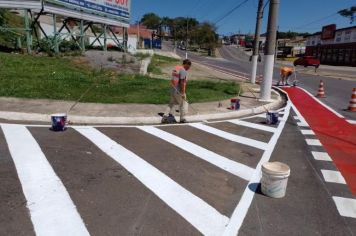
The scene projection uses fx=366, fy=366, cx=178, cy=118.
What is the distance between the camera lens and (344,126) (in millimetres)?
11023

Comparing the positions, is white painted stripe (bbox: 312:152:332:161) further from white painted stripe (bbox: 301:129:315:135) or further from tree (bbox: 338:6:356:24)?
tree (bbox: 338:6:356:24)

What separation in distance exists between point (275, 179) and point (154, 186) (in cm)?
178

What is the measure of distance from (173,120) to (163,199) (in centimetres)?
531

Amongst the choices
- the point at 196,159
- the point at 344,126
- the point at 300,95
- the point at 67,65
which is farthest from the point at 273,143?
the point at 67,65

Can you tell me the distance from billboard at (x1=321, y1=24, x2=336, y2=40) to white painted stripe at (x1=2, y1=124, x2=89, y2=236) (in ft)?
245

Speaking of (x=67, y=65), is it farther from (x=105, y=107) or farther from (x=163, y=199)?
(x=163, y=199)

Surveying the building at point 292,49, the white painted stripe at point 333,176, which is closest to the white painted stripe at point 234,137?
the white painted stripe at point 333,176

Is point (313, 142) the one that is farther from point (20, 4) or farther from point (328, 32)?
point (328, 32)

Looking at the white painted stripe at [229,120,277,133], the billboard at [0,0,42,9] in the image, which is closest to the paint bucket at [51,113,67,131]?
the white painted stripe at [229,120,277,133]

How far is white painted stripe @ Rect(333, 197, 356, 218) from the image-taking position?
195 inches

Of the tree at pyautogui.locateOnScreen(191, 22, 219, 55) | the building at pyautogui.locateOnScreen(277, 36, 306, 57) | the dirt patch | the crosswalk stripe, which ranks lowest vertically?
the crosswalk stripe

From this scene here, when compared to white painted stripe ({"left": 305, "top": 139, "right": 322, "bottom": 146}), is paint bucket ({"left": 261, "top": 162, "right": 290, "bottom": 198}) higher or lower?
higher

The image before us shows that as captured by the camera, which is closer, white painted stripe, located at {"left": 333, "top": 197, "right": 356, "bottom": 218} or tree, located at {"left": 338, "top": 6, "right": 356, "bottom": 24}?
white painted stripe, located at {"left": 333, "top": 197, "right": 356, "bottom": 218}

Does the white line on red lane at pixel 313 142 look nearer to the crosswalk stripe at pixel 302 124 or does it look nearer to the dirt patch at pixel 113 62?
the crosswalk stripe at pixel 302 124
